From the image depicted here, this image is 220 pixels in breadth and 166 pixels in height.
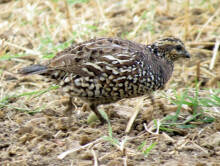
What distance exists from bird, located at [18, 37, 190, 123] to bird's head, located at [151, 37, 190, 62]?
281 millimetres

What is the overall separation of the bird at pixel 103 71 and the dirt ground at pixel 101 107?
0.31 metres

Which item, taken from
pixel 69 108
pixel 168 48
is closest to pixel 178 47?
pixel 168 48

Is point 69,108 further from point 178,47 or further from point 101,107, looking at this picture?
point 178,47

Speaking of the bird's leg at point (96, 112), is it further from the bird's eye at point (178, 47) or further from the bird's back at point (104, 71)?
the bird's eye at point (178, 47)

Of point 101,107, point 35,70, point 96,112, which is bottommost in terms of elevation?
point 101,107

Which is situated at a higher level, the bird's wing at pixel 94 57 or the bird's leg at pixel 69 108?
the bird's wing at pixel 94 57

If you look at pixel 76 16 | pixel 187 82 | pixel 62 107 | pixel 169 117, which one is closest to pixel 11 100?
pixel 62 107

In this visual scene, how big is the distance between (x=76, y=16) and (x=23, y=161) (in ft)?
15.9

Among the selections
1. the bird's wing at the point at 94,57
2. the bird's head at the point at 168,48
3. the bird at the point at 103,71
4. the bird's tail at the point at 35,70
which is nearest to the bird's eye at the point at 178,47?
the bird's head at the point at 168,48

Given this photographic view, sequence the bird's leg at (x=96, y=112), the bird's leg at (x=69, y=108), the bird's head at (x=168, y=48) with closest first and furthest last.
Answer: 1. the bird's leg at (x=96, y=112)
2. the bird's leg at (x=69, y=108)
3. the bird's head at (x=168, y=48)

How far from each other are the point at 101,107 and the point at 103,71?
867 millimetres

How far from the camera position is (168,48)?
5.62m

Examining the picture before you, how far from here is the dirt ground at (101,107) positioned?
438 centimetres

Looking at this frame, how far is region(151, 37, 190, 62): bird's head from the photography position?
5.57 metres
